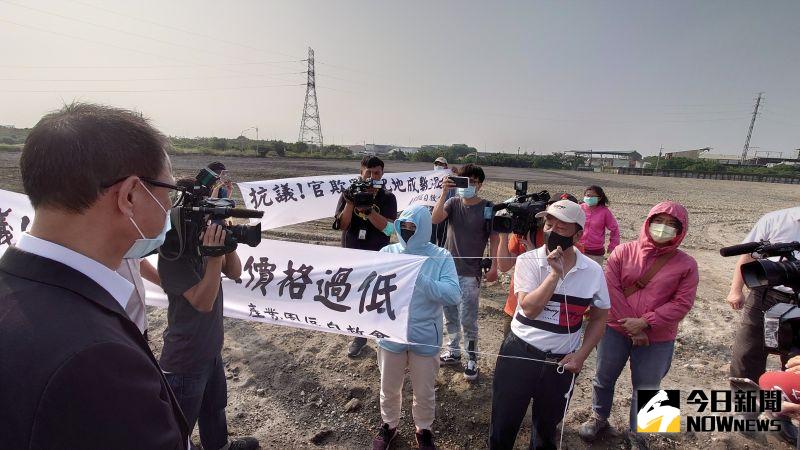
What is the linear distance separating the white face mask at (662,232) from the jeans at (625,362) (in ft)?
2.65

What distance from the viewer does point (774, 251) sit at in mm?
2018

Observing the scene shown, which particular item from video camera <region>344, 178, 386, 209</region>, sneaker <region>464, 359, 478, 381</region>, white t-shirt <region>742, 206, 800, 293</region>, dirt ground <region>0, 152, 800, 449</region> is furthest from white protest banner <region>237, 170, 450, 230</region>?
white t-shirt <region>742, 206, 800, 293</region>

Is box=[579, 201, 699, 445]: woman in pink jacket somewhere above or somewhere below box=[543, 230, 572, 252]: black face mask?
below

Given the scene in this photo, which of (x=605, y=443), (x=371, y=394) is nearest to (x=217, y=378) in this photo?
(x=371, y=394)

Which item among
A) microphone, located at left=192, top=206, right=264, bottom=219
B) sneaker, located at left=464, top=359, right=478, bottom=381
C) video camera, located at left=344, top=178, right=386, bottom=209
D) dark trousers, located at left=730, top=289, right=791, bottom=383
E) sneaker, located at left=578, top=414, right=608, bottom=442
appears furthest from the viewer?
video camera, located at left=344, top=178, right=386, bottom=209

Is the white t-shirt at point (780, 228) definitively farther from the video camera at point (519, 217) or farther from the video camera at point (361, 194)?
the video camera at point (361, 194)

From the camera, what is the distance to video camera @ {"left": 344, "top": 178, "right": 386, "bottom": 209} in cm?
402

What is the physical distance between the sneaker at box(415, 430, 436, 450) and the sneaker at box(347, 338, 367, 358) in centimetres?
137

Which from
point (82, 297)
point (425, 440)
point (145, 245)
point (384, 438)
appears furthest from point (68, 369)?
point (425, 440)

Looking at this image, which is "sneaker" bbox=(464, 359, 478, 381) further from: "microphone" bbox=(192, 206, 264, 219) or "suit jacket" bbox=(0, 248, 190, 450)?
"suit jacket" bbox=(0, 248, 190, 450)

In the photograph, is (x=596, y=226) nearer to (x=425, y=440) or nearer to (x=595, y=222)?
(x=595, y=222)

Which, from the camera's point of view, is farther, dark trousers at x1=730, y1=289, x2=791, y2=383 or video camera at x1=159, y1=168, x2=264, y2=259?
dark trousers at x1=730, y1=289, x2=791, y2=383

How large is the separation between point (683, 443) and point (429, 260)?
2645 mm

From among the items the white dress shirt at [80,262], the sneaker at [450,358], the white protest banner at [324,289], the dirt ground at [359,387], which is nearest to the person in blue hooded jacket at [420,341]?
the white protest banner at [324,289]
